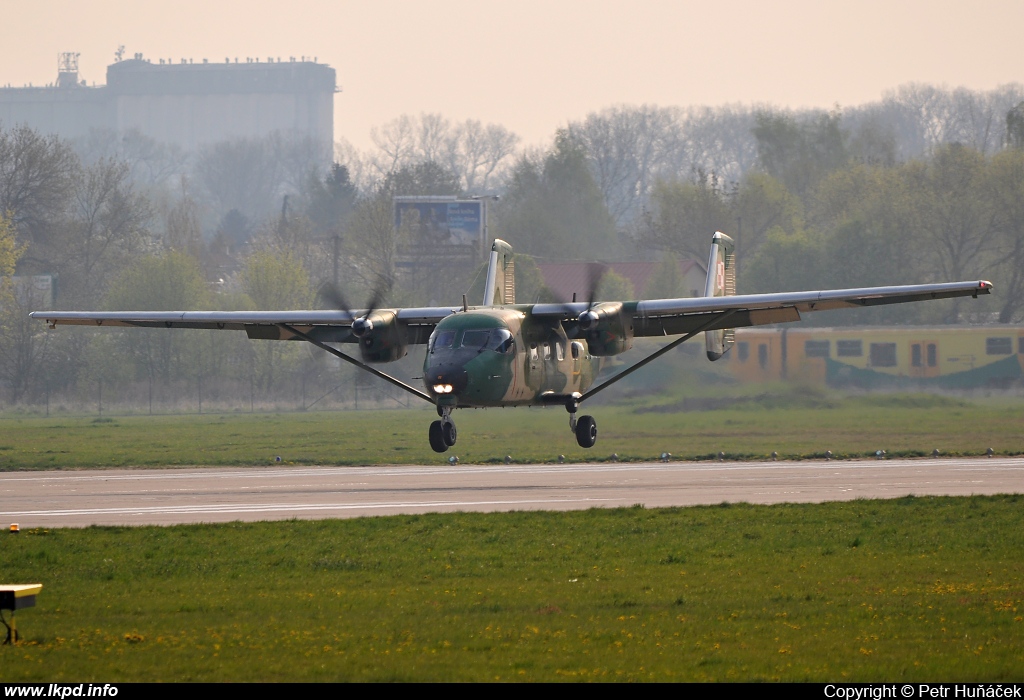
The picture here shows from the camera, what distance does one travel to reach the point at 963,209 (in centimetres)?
8425

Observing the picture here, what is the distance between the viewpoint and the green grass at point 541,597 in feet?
45.2

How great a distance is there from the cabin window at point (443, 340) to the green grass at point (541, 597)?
7.63 metres

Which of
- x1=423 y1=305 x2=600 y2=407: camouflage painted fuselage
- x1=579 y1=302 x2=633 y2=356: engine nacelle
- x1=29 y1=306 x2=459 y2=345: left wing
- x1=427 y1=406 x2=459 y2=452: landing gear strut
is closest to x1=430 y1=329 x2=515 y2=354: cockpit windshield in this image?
x1=423 y1=305 x2=600 y2=407: camouflage painted fuselage

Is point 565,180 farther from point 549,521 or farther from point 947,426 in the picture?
point 549,521

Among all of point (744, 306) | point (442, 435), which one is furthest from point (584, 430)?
point (744, 306)

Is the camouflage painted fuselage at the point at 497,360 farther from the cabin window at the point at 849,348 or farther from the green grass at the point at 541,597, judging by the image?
the cabin window at the point at 849,348

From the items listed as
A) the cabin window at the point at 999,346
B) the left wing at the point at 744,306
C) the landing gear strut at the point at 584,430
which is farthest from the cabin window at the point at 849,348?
the landing gear strut at the point at 584,430

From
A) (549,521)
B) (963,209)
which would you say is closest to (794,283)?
(963,209)

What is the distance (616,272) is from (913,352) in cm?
2670

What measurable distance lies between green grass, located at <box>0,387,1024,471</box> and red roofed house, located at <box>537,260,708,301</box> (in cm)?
3011

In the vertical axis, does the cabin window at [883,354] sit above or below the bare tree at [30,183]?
below

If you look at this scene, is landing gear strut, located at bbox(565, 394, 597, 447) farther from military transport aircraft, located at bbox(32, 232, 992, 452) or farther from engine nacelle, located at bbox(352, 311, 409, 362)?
engine nacelle, located at bbox(352, 311, 409, 362)

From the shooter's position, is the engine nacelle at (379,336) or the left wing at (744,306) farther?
the engine nacelle at (379,336)
